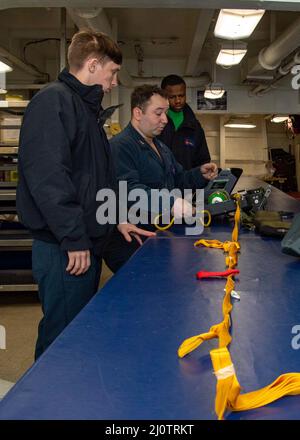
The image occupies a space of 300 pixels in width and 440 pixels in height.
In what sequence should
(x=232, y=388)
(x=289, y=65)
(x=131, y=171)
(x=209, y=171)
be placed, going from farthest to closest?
(x=289, y=65) → (x=209, y=171) → (x=131, y=171) → (x=232, y=388)

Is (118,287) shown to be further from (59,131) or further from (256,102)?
(256,102)

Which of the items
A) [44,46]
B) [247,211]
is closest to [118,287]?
[247,211]

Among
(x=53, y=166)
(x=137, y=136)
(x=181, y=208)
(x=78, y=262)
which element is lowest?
(x=78, y=262)

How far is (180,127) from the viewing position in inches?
133

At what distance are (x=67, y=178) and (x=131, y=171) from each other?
2.57 ft

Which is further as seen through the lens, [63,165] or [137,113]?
[137,113]

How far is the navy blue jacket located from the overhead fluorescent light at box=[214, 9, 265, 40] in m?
2.17

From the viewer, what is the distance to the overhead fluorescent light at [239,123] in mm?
11092

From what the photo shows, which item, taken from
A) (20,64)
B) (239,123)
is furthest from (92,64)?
(239,123)

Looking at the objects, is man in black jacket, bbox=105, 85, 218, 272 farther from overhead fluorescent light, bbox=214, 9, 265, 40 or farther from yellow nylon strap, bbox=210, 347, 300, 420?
overhead fluorescent light, bbox=214, 9, 265, 40

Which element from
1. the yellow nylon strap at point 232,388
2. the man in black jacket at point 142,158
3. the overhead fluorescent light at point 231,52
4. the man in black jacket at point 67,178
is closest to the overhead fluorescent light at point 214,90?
the overhead fluorescent light at point 231,52

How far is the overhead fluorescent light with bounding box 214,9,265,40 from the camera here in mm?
4133

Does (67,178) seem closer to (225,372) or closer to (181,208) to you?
(181,208)

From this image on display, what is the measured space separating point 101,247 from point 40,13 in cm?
599
